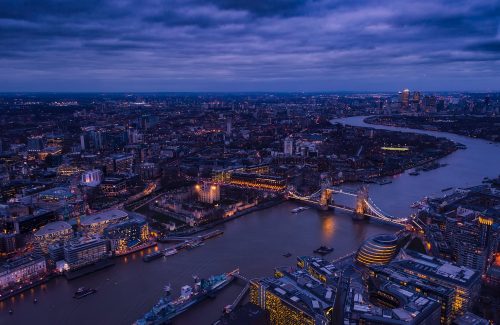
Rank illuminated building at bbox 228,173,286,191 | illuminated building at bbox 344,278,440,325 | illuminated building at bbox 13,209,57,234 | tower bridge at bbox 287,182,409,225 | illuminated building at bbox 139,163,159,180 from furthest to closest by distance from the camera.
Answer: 1. illuminated building at bbox 139,163,159,180
2. illuminated building at bbox 228,173,286,191
3. tower bridge at bbox 287,182,409,225
4. illuminated building at bbox 13,209,57,234
5. illuminated building at bbox 344,278,440,325

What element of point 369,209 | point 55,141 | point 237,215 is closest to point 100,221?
point 237,215

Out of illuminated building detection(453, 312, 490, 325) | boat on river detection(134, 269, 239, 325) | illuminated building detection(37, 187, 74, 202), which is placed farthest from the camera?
illuminated building detection(37, 187, 74, 202)

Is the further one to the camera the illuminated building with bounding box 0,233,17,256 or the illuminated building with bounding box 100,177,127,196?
the illuminated building with bounding box 100,177,127,196

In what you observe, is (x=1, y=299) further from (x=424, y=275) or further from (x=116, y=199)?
(x=424, y=275)

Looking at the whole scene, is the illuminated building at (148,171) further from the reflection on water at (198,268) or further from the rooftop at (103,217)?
the reflection on water at (198,268)

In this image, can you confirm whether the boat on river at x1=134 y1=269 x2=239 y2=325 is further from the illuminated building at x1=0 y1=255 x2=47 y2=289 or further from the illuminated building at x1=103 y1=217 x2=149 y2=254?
the illuminated building at x1=0 y1=255 x2=47 y2=289

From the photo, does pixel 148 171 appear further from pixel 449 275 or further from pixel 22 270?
pixel 449 275

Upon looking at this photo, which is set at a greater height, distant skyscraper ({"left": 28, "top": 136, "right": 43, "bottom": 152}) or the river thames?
distant skyscraper ({"left": 28, "top": 136, "right": 43, "bottom": 152})

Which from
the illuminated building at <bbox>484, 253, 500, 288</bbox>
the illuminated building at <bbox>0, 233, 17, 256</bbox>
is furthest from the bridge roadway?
the illuminated building at <bbox>0, 233, 17, 256</bbox>
